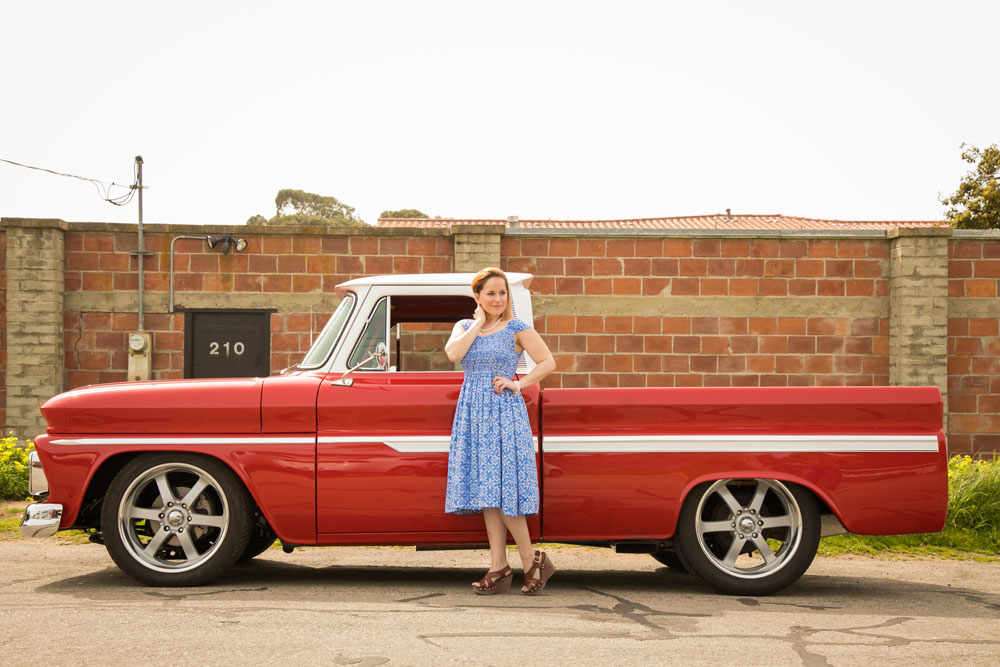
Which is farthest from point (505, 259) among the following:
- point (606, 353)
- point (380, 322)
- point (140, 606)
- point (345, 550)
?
point (140, 606)

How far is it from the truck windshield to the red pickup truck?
11.0 inches

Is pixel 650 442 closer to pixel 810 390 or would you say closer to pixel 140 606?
pixel 810 390

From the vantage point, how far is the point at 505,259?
12914 mm

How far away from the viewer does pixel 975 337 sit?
42.3 feet

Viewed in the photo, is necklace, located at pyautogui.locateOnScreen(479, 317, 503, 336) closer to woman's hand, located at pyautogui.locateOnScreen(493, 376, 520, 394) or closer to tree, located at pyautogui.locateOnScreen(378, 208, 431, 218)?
woman's hand, located at pyautogui.locateOnScreen(493, 376, 520, 394)

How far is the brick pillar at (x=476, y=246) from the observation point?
1272 centimetres

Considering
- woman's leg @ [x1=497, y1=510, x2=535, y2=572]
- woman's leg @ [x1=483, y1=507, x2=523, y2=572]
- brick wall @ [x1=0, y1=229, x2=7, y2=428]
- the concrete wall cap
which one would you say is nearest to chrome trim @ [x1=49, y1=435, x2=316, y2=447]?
woman's leg @ [x1=483, y1=507, x2=523, y2=572]

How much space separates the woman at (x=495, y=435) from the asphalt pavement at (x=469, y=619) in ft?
0.97

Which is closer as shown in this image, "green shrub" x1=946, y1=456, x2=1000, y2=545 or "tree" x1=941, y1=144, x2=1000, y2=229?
"green shrub" x1=946, y1=456, x2=1000, y2=545

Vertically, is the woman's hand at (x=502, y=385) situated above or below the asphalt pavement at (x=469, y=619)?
above

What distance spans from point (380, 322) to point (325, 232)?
723cm

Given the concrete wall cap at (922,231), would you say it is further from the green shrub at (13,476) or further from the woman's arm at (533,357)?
the green shrub at (13,476)

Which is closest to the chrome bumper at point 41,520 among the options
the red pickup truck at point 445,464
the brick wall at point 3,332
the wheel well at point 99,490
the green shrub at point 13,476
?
the red pickup truck at point 445,464

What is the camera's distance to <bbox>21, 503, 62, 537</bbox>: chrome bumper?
5449mm
